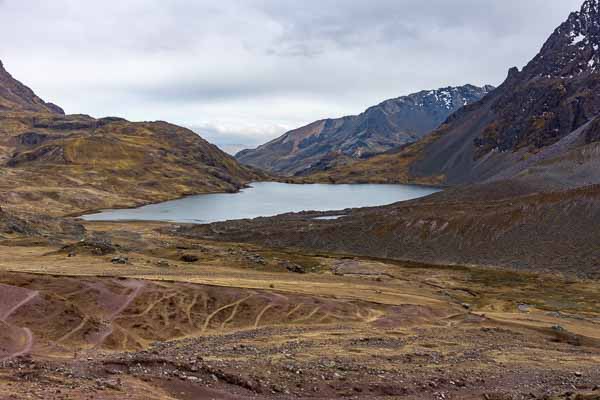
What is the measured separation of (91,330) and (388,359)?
70.4 feet

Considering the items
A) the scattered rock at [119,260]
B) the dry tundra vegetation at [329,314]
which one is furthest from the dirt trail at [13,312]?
the scattered rock at [119,260]

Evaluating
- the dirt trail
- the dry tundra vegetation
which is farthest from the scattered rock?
the dirt trail

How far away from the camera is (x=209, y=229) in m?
144

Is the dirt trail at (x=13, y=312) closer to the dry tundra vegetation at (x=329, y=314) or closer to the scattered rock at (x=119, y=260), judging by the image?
the dry tundra vegetation at (x=329, y=314)

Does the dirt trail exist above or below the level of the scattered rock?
above

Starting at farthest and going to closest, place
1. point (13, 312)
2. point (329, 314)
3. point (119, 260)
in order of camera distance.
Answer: point (119, 260), point (329, 314), point (13, 312)

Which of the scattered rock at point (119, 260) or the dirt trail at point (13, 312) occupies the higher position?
the dirt trail at point (13, 312)

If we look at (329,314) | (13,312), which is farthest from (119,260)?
(13,312)

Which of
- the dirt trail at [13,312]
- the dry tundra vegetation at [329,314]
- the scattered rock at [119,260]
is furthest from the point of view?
the scattered rock at [119,260]

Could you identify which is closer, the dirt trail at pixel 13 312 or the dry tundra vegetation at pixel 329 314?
the dry tundra vegetation at pixel 329 314

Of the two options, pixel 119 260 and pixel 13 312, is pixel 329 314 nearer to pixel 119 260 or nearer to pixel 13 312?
pixel 13 312

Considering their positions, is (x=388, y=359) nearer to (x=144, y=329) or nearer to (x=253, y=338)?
(x=253, y=338)

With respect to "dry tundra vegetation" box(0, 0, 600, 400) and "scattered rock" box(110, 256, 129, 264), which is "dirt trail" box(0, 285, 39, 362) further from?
"scattered rock" box(110, 256, 129, 264)

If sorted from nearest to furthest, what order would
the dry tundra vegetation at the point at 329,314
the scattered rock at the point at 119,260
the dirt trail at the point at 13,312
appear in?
the dry tundra vegetation at the point at 329,314 → the dirt trail at the point at 13,312 → the scattered rock at the point at 119,260
